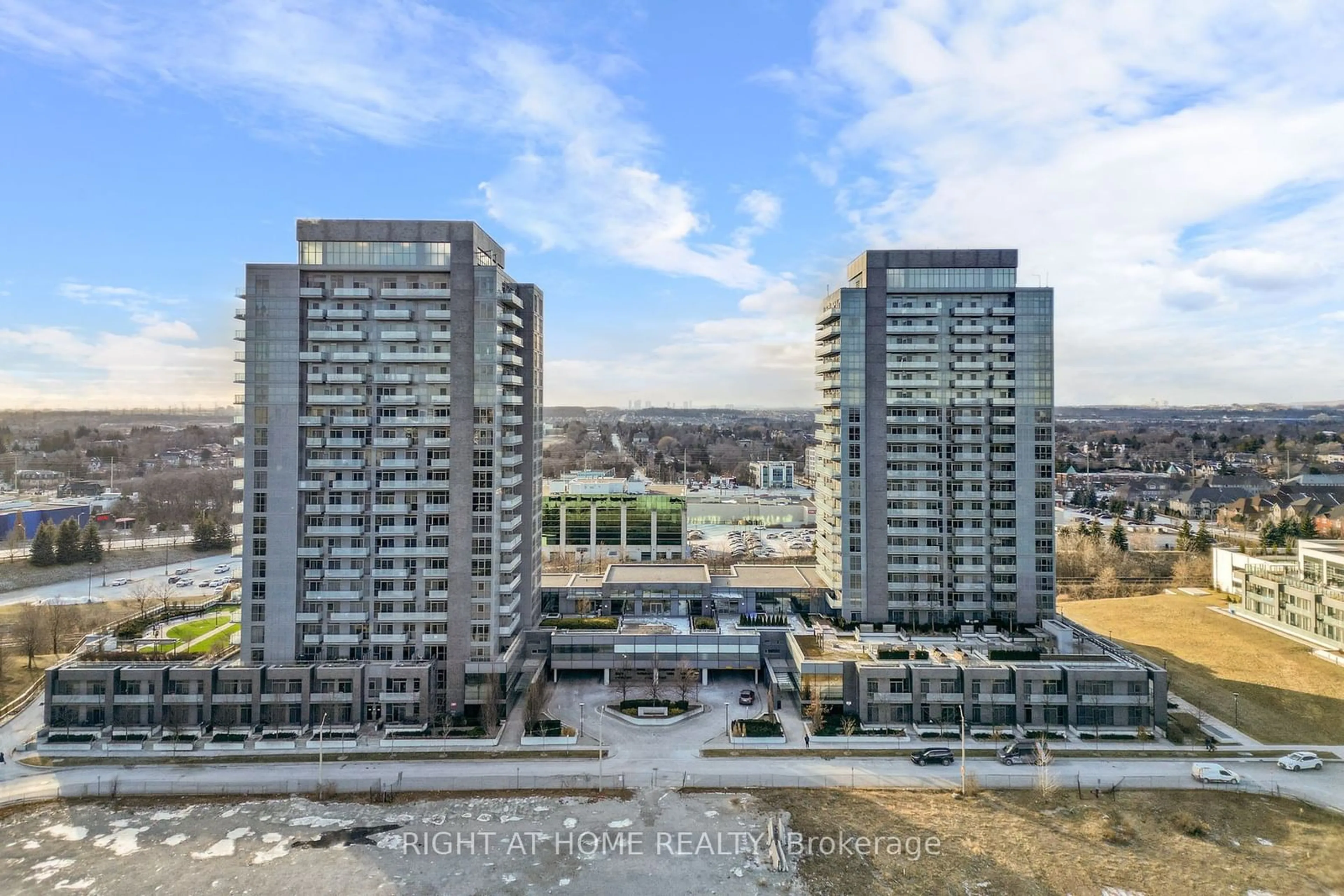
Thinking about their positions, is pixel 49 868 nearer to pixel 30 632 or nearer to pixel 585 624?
pixel 585 624

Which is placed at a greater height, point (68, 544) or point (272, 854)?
point (68, 544)

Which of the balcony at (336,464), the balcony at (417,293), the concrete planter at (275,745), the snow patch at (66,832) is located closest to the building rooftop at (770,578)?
the balcony at (336,464)

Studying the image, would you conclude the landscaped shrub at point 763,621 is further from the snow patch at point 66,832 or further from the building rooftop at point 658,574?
the snow patch at point 66,832

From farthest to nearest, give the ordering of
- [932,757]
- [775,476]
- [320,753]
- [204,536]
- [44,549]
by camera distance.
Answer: [775,476], [204,536], [44,549], [932,757], [320,753]

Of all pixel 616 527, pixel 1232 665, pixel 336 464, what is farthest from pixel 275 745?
pixel 1232 665

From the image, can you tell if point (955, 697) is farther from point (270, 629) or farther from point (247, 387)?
point (247, 387)

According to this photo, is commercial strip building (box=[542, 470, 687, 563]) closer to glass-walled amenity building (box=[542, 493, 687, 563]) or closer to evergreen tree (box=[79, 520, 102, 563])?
glass-walled amenity building (box=[542, 493, 687, 563])

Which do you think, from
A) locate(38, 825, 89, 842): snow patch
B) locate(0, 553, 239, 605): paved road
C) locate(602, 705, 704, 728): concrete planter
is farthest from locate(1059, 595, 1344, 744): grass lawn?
locate(0, 553, 239, 605): paved road
